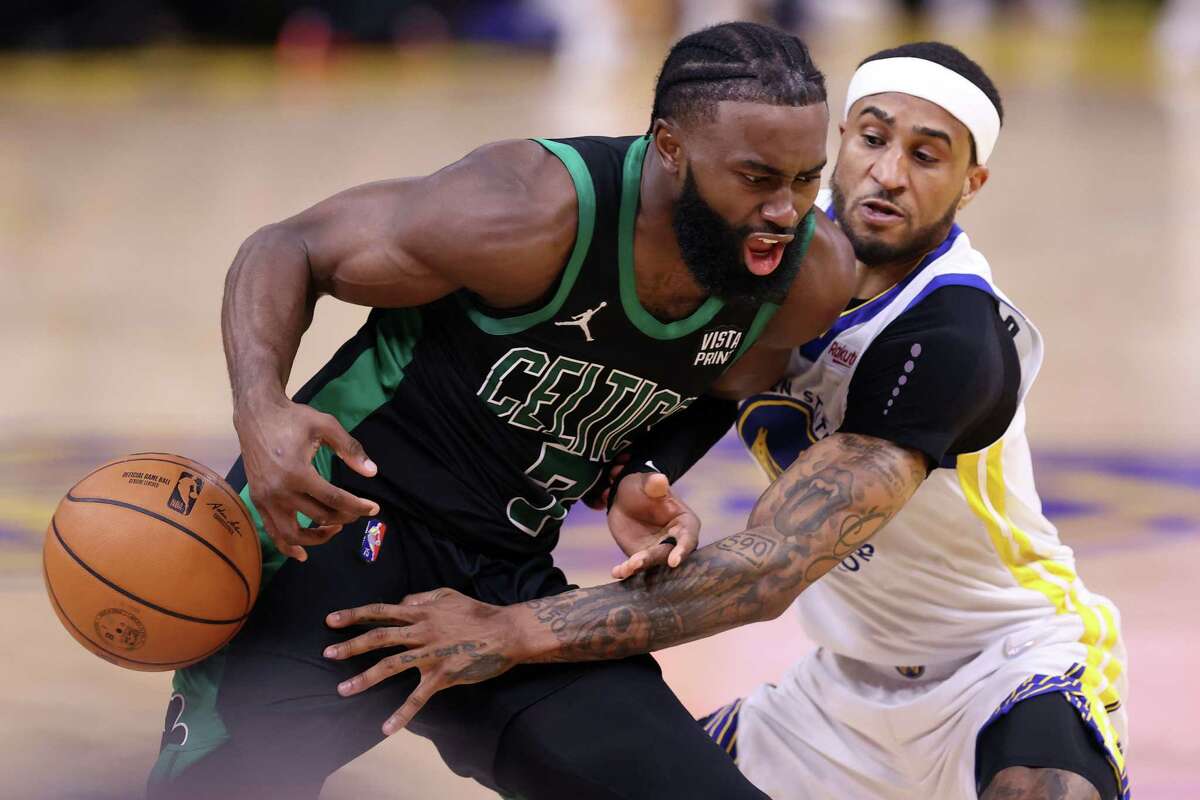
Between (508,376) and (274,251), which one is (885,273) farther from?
(274,251)

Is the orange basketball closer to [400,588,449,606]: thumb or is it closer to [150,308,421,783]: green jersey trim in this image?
[150,308,421,783]: green jersey trim

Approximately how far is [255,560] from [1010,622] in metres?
2.00

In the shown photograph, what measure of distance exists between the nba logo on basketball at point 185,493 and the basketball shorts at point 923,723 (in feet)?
6.15

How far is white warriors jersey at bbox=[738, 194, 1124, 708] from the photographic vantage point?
13.9 ft

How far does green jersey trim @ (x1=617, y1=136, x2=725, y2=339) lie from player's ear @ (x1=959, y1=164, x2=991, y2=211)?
891 millimetres

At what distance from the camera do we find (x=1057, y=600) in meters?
4.39

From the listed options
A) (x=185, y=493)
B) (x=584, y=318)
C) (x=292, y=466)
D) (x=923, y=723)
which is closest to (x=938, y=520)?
(x=923, y=723)

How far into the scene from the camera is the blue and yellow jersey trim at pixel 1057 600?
4098 mm

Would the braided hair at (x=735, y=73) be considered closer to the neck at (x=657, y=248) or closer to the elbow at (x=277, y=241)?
the neck at (x=657, y=248)

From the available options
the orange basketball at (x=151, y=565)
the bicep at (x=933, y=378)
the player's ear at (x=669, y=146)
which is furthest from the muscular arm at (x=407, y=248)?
the bicep at (x=933, y=378)

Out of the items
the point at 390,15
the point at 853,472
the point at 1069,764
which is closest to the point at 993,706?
the point at 1069,764

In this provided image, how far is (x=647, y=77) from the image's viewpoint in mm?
19406

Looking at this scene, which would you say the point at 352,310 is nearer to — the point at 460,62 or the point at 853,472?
the point at 853,472

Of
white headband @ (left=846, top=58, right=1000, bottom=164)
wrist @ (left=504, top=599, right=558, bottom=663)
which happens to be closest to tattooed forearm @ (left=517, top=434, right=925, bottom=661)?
wrist @ (left=504, top=599, right=558, bottom=663)
